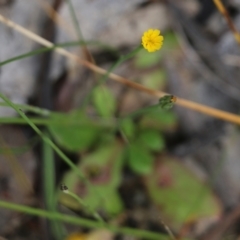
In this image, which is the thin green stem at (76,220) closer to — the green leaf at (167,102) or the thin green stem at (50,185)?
the thin green stem at (50,185)

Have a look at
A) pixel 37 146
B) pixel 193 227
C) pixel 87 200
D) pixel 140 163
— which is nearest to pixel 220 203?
pixel 193 227

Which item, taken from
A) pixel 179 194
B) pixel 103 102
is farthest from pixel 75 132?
pixel 179 194

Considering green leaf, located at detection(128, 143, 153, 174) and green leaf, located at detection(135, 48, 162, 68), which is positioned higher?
green leaf, located at detection(135, 48, 162, 68)

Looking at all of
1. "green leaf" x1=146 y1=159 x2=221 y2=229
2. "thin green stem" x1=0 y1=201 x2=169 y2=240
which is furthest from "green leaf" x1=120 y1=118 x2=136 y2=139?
"thin green stem" x1=0 y1=201 x2=169 y2=240

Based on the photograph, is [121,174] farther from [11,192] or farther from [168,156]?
[11,192]

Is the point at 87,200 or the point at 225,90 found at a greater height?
the point at 225,90

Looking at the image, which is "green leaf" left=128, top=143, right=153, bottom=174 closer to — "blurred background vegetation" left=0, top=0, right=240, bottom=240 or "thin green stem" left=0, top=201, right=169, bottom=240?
"blurred background vegetation" left=0, top=0, right=240, bottom=240

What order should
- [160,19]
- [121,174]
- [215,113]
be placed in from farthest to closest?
[160,19] → [121,174] → [215,113]
